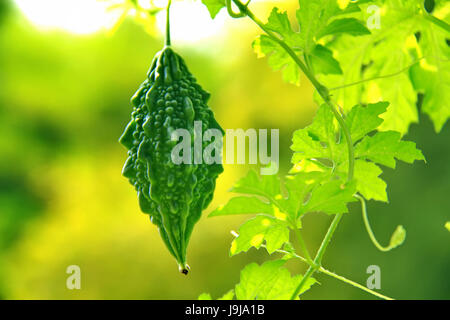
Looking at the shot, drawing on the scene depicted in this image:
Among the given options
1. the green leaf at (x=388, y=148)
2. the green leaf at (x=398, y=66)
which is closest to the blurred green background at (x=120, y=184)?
the green leaf at (x=398, y=66)

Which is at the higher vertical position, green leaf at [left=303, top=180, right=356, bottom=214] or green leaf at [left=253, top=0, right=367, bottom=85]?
green leaf at [left=253, top=0, right=367, bottom=85]

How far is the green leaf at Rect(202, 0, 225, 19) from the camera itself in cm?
68

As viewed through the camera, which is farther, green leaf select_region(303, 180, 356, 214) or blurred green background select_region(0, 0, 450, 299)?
blurred green background select_region(0, 0, 450, 299)

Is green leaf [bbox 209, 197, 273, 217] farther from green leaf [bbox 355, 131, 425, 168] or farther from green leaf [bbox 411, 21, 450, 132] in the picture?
green leaf [bbox 411, 21, 450, 132]

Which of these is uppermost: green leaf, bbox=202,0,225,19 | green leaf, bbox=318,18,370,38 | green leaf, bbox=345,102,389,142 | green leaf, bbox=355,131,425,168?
green leaf, bbox=202,0,225,19

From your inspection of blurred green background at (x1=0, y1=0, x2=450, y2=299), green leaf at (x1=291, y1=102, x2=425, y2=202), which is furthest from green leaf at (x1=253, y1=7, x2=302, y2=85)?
blurred green background at (x1=0, y1=0, x2=450, y2=299)

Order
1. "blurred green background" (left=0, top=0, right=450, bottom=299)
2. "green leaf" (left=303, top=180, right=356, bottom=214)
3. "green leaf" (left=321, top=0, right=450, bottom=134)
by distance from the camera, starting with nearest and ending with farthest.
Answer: "green leaf" (left=303, top=180, right=356, bottom=214), "green leaf" (left=321, top=0, right=450, bottom=134), "blurred green background" (left=0, top=0, right=450, bottom=299)

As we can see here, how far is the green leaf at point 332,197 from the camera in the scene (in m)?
0.66

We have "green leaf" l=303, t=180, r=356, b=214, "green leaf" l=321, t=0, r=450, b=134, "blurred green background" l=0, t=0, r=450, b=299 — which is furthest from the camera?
"blurred green background" l=0, t=0, r=450, b=299

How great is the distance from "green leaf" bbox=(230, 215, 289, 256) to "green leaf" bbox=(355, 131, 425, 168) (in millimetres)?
166

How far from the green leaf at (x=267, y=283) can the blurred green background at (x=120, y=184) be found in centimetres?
395
